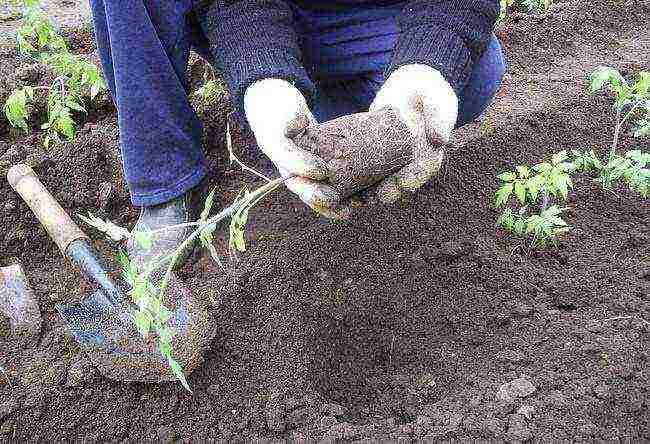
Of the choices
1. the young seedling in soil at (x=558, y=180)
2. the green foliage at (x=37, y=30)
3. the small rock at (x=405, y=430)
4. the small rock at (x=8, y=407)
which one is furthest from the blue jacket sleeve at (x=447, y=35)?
the green foliage at (x=37, y=30)

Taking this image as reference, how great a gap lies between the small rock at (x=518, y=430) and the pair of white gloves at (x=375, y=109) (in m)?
0.58

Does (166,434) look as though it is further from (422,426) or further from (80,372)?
(422,426)

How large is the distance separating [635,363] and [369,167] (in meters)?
0.77

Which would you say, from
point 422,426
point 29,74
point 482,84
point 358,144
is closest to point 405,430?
point 422,426

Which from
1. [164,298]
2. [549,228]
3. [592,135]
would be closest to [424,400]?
[549,228]

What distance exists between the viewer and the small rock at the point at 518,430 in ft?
4.94

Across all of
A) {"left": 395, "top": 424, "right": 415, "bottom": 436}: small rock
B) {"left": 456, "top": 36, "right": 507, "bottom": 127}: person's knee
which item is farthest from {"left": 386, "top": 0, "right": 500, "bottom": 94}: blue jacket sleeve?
{"left": 395, "top": 424, "right": 415, "bottom": 436}: small rock

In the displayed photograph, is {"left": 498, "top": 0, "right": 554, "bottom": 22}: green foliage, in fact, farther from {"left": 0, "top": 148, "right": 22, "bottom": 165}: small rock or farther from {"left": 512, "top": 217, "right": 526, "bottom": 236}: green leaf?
{"left": 0, "top": 148, "right": 22, "bottom": 165}: small rock

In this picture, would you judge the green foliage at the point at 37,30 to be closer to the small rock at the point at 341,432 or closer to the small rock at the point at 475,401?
the small rock at the point at 341,432

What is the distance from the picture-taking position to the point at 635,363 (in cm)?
160

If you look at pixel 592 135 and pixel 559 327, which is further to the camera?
pixel 592 135

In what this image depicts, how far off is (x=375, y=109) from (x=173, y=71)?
67 cm

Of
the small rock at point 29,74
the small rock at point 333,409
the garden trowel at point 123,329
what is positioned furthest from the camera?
the small rock at point 29,74

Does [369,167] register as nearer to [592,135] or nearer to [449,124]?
[449,124]
